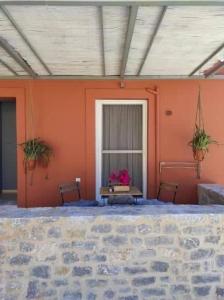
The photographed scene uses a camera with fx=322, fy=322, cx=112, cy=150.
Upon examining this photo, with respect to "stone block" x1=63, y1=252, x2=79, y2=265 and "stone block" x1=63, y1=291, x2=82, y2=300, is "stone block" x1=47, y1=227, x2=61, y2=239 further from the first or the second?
"stone block" x1=63, y1=291, x2=82, y2=300

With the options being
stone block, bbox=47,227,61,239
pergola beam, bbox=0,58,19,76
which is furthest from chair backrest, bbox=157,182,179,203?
pergola beam, bbox=0,58,19,76

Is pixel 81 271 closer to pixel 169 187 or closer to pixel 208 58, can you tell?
pixel 169 187

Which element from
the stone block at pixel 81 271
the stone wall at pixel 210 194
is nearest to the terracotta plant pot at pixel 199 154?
the stone wall at pixel 210 194

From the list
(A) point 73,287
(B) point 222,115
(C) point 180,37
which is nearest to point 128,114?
(B) point 222,115

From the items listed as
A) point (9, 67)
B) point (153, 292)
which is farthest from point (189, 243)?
point (9, 67)

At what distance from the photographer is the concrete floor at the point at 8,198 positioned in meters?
6.46

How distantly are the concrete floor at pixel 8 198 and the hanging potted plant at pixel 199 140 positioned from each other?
365 centimetres

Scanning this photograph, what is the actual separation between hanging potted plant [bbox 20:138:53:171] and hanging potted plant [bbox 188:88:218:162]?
2.57 meters

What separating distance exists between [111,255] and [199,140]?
3008 millimetres

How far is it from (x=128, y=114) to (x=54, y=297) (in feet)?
12.2

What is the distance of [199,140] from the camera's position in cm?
555

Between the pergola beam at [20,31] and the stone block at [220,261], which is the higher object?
the pergola beam at [20,31]

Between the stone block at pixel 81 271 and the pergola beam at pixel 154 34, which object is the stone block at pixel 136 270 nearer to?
the stone block at pixel 81 271

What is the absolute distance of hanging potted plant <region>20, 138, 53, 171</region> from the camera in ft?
18.3
